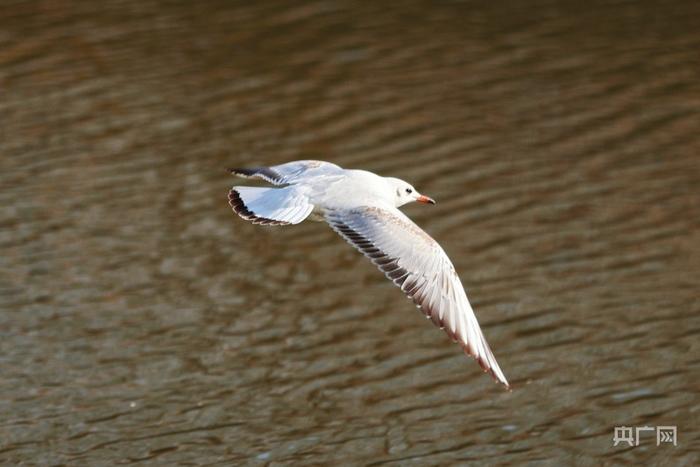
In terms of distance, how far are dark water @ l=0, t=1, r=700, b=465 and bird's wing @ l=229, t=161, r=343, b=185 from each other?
81.4 inches

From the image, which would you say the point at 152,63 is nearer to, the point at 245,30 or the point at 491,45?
the point at 245,30

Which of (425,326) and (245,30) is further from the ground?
(245,30)

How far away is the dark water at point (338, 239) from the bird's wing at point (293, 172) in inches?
81.4

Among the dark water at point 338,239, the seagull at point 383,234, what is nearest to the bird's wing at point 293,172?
the seagull at point 383,234

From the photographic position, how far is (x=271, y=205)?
26.3ft

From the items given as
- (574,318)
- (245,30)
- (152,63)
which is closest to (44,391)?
(574,318)

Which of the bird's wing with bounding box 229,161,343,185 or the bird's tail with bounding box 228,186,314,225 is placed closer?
Result: the bird's tail with bounding box 228,186,314,225

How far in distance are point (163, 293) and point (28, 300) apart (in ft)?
3.71

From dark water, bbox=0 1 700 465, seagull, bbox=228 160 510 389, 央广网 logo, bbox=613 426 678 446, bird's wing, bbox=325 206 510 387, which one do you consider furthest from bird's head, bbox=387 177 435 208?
央广网 logo, bbox=613 426 678 446

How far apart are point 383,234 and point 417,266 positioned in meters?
0.26

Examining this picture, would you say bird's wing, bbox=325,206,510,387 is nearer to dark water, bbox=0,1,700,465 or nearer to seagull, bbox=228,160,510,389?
seagull, bbox=228,160,510,389

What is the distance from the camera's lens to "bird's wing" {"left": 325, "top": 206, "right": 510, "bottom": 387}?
7867mm

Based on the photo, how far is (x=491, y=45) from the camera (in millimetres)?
17062

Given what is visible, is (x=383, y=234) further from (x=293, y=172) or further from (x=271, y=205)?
(x=293, y=172)
